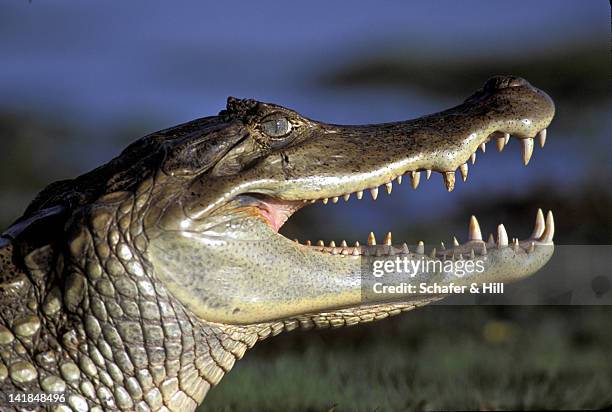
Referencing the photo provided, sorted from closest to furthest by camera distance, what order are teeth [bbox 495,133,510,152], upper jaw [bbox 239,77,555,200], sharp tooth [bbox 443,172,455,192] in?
upper jaw [bbox 239,77,555,200], sharp tooth [bbox 443,172,455,192], teeth [bbox 495,133,510,152]

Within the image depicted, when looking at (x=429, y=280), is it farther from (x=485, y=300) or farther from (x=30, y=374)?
(x=485, y=300)

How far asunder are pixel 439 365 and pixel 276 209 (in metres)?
2.26

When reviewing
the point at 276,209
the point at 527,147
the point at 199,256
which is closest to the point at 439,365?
the point at 527,147

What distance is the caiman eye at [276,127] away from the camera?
2.71 metres

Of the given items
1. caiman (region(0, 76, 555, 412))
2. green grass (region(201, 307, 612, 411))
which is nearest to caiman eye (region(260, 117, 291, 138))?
caiman (region(0, 76, 555, 412))

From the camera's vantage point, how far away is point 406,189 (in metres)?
11.0

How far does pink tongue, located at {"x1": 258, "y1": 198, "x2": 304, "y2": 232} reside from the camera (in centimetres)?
268

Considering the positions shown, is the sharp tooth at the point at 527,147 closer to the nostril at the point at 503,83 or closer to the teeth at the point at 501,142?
the teeth at the point at 501,142

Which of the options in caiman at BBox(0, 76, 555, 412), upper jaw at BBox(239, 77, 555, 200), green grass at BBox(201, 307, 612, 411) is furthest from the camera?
green grass at BBox(201, 307, 612, 411)

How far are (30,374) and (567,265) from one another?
540 cm

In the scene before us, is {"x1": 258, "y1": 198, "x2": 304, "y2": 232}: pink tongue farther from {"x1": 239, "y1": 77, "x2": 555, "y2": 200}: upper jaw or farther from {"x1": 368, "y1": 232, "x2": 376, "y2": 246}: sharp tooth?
{"x1": 368, "y1": 232, "x2": 376, "y2": 246}: sharp tooth

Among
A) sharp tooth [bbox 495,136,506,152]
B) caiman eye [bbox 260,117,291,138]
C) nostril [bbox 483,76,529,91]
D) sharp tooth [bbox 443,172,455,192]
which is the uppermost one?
nostril [bbox 483,76,529,91]

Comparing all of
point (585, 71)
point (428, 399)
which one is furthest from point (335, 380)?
point (585, 71)

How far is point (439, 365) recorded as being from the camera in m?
4.70
